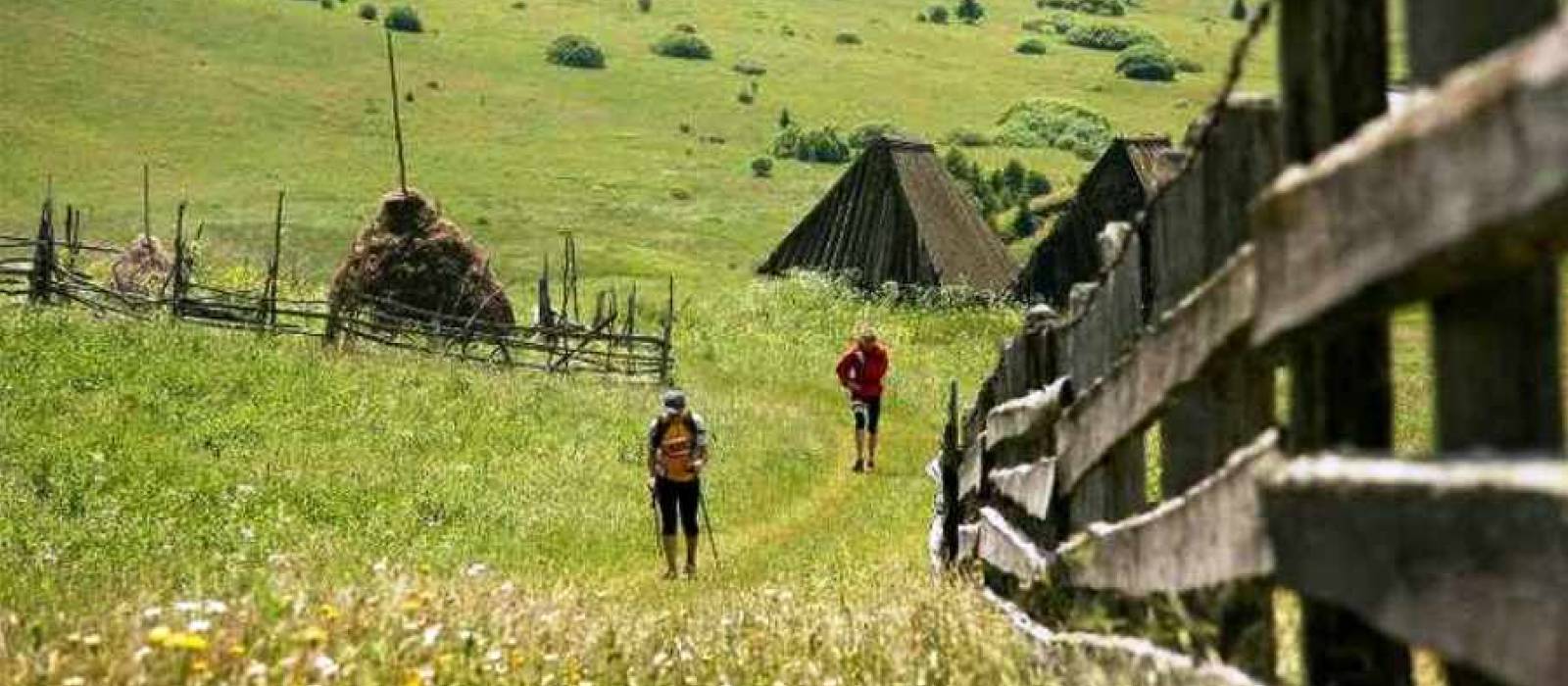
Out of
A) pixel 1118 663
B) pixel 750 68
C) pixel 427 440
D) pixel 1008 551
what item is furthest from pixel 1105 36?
pixel 1118 663

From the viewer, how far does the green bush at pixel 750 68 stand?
126m

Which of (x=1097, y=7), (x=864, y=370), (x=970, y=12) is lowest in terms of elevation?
(x=864, y=370)

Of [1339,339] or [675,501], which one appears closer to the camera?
[1339,339]

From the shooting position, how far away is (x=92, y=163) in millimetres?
80438

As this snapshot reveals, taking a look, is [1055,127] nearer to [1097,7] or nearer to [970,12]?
[970,12]

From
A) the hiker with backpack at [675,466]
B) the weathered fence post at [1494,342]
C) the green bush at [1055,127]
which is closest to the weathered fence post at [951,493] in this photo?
the hiker with backpack at [675,466]

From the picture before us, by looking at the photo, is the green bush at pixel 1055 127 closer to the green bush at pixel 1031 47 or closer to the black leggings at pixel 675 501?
the green bush at pixel 1031 47

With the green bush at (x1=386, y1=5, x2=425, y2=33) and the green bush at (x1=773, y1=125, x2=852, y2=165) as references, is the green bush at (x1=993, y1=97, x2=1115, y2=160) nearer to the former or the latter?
the green bush at (x1=773, y1=125, x2=852, y2=165)

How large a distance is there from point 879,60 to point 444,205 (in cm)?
5922

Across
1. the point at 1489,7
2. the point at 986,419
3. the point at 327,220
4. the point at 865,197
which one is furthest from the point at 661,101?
the point at 1489,7

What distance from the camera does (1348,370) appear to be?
363cm

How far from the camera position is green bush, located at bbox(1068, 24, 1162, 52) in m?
151

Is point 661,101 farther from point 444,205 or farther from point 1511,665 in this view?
point 1511,665

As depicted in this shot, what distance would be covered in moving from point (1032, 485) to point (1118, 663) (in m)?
2.14
